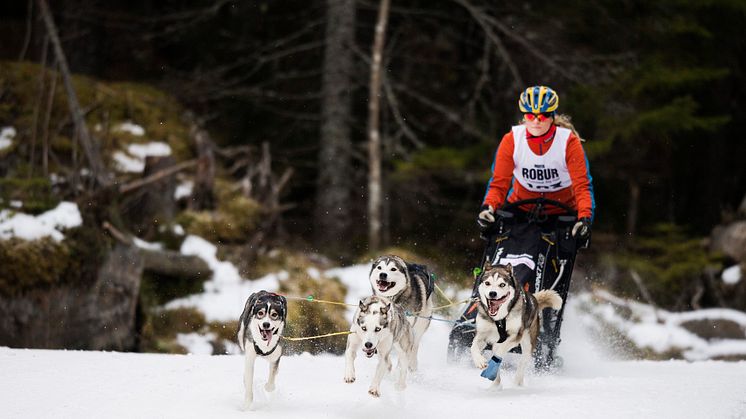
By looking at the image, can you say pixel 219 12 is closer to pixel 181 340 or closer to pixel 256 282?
pixel 256 282

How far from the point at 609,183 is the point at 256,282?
8.37m

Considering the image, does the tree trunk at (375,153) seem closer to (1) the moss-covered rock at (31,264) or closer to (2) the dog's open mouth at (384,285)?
(1) the moss-covered rock at (31,264)

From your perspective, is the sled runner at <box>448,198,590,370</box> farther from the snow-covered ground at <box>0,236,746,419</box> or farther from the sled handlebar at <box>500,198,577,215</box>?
the snow-covered ground at <box>0,236,746,419</box>

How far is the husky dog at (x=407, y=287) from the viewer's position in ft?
19.9

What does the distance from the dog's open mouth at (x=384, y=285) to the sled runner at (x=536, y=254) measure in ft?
3.59

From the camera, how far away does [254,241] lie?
1320 cm

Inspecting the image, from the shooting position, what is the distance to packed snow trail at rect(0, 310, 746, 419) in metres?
5.66

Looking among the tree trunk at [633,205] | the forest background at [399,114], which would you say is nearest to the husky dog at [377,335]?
the forest background at [399,114]

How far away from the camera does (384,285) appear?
240 inches

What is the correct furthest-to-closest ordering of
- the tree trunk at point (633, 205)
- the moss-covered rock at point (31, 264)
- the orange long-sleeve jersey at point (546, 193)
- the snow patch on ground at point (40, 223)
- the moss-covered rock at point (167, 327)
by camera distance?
the tree trunk at point (633, 205) < the moss-covered rock at point (167, 327) < the snow patch on ground at point (40, 223) < the moss-covered rock at point (31, 264) < the orange long-sleeve jersey at point (546, 193)

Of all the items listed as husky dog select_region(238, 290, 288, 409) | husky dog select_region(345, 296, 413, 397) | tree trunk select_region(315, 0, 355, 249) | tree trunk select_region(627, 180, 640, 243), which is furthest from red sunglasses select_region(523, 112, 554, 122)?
tree trunk select_region(627, 180, 640, 243)

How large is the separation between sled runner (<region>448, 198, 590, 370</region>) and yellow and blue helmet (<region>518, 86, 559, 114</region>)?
0.80 metres

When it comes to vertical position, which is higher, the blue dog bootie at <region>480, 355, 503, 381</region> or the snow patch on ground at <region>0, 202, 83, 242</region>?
the snow patch on ground at <region>0, 202, 83, 242</region>

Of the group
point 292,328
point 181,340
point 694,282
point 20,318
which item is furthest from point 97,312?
point 694,282
